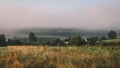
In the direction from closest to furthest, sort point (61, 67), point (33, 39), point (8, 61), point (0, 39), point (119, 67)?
point (61, 67), point (119, 67), point (8, 61), point (0, 39), point (33, 39)

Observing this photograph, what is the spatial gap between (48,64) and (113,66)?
10.6 ft

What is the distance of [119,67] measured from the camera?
15.7 metres

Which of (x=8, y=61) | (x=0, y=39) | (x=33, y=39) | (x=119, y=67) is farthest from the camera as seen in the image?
(x=33, y=39)

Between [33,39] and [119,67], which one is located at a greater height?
[119,67]

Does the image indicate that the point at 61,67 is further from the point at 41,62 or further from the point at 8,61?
the point at 8,61

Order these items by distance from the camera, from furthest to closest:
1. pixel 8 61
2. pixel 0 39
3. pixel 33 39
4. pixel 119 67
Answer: pixel 33 39
pixel 0 39
pixel 8 61
pixel 119 67

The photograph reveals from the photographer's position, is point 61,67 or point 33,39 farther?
point 33,39

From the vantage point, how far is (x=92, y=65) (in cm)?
1531

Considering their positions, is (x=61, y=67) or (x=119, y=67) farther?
(x=119, y=67)

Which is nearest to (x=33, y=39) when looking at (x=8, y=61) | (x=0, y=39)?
(x=0, y=39)

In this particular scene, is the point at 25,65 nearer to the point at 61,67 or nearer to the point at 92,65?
the point at 61,67

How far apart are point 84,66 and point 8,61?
4.22 metres

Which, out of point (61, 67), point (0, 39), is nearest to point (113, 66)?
point (61, 67)

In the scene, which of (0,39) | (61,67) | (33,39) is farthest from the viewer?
(33,39)
